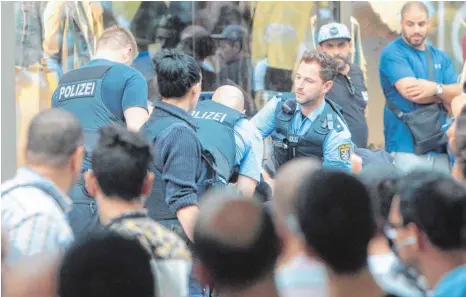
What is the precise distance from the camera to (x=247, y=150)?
527 cm

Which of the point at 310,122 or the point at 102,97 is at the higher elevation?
the point at 102,97

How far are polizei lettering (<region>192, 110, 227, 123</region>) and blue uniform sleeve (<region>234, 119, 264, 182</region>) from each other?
136 millimetres

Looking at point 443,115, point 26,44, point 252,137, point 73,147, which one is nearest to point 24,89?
point 26,44

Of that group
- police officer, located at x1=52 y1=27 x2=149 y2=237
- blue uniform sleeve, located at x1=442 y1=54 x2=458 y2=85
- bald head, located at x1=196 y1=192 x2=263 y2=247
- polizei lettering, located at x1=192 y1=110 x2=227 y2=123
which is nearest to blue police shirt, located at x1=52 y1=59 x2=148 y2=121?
police officer, located at x1=52 y1=27 x2=149 y2=237

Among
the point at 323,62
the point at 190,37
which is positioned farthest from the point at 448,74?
the point at 190,37

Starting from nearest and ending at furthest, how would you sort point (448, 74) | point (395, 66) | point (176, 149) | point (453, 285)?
point (453, 285)
point (176, 149)
point (395, 66)
point (448, 74)

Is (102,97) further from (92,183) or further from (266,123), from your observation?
(92,183)

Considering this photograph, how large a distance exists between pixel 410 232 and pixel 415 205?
3.4 inches

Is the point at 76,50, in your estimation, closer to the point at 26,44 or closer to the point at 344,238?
the point at 26,44

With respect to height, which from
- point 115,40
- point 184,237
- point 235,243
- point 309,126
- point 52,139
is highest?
point 115,40

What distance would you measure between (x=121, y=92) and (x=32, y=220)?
73.1 inches

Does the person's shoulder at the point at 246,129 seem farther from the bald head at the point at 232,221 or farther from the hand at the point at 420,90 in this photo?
the bald head at the point at 232,221

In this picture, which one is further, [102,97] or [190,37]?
[190,37]

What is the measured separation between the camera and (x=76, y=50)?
727 centimetres
